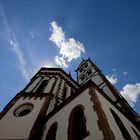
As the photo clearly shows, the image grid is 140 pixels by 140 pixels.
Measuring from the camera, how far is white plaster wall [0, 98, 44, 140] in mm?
11215

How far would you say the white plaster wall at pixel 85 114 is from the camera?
7719 millimetres

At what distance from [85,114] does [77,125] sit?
89 centimetres

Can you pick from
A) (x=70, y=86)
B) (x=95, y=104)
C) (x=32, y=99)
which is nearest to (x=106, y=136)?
(x=95, y=104)

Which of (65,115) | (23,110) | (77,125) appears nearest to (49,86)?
(23,110)

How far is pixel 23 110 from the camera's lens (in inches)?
565

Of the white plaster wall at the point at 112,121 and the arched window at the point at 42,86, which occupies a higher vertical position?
the arched window at the point at 42,86

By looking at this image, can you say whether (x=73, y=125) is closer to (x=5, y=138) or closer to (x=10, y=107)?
(x=5, y=138)

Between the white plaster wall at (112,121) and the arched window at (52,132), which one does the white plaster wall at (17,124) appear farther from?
the white plaster wall at (112,121)

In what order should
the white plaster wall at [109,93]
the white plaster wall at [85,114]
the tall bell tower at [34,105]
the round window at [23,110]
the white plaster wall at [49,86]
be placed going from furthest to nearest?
the white plaster wall at [109,93], the white plaster wall at [49,86], the round window at [23,110], the tall bell tower at [34,105], the white plaster wall at [85,114]

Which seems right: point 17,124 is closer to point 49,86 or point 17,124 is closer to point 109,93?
point 49,86

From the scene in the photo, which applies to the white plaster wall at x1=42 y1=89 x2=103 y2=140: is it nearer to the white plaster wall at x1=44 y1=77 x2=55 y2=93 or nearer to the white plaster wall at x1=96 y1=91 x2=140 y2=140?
the white plaster wall at x1=96 y1=91 x2=140 y2=140

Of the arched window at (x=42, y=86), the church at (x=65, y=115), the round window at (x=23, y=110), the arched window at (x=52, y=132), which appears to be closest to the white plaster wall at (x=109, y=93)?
the church at (x=65, y=115)

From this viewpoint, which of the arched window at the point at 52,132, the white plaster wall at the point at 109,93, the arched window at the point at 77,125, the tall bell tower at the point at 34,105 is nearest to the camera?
the arched window at the point at 77,125

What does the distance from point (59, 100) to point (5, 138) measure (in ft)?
21.5
